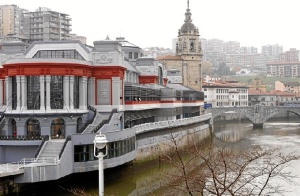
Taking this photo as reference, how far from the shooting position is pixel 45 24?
116m

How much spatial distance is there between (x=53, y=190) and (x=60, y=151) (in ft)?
9.21

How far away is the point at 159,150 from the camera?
51406 mm

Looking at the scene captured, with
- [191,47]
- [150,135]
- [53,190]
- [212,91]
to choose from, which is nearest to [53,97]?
[53,190]

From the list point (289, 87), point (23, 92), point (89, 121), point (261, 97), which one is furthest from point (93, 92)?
point (289, 87)

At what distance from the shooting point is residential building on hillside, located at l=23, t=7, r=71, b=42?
11569 cm

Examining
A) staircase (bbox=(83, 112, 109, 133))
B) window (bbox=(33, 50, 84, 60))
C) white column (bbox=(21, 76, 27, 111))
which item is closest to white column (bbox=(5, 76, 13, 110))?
white column (bbox=(21, 76, 27, 111))

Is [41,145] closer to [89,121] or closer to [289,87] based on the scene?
[89,121]

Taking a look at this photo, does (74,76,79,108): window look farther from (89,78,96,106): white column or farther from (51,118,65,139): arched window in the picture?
(89,78,96,106): white column

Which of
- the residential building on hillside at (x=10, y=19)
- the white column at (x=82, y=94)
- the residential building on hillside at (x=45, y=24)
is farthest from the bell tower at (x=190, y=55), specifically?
the white column at (x=82, y=94)

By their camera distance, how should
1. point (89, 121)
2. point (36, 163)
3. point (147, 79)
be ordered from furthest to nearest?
point (147, 79), point (89, 121), point (36, 163)

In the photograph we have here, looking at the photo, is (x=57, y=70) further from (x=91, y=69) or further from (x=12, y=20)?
(x=12, y=20)

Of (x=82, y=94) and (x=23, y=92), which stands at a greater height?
(x=23, y=92)

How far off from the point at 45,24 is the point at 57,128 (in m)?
80.9

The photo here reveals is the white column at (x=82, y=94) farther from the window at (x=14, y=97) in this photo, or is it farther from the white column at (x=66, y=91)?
the window at (x=14, y=97)
